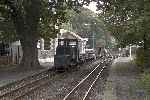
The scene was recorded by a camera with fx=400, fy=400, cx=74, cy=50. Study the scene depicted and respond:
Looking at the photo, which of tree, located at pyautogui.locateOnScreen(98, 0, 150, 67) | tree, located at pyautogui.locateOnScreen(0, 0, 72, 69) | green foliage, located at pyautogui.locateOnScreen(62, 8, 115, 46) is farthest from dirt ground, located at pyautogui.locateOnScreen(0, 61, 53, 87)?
green foliage, located at pyautogui.locateOnScreen(62, 8, 115, 46)

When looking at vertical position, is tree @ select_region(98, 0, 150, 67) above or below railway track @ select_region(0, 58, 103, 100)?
above

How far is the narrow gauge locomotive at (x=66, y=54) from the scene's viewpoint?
110ft

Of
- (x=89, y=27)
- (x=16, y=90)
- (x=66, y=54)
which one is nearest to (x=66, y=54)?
(x=66, y=54)

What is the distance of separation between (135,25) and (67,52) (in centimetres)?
1328

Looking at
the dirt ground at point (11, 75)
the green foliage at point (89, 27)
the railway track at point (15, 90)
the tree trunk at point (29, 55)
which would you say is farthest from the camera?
the green foliage at point (89, 27)

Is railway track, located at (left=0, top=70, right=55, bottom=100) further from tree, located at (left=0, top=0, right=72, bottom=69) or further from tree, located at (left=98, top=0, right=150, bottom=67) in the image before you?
Answer: tree, located at (left=0, top=0, right=72, bottom=69)

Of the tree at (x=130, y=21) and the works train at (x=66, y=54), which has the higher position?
the tree at (x=130, y=21)

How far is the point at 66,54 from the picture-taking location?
114 ft

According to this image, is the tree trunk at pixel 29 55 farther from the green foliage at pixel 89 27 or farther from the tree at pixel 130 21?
the green foliage at pixel 89 27

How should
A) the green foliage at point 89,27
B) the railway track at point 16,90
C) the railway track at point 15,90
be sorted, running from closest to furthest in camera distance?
the railway track at point 16,90, the railway track at point 15,90, the green foliage at point 89,27

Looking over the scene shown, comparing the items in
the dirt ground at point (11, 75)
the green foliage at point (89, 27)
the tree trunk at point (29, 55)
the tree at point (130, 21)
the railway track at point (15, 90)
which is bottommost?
the railway track at point (15, 90)

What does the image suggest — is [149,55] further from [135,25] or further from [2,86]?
[2,86]

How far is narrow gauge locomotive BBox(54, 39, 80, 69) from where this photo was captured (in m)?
33.6

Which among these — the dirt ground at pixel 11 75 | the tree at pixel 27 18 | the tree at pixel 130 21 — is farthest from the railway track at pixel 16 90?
the tree at pixel 27 18
